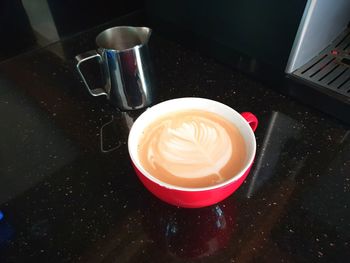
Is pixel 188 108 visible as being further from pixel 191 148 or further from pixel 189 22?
pixel 189 22

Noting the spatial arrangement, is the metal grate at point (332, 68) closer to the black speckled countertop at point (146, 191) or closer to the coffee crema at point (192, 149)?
the black speckled countertop at point (146, 191)

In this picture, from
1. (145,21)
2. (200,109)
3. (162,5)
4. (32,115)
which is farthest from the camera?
(145,21)

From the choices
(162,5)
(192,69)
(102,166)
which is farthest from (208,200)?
(162,5)

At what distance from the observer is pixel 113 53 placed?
0.50 meters

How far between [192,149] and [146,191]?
9 cm

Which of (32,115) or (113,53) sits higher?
(113,53)

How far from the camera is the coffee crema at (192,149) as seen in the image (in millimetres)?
384

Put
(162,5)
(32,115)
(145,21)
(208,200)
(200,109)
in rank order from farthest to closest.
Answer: (145,21) < (162,5) < (32,115) < (200,109) < (208,200)

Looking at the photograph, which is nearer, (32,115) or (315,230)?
(315,230)

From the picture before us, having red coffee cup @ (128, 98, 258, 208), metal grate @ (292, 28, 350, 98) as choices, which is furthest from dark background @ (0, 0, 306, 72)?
red coffee cup @ (128, 98, 258, 208)

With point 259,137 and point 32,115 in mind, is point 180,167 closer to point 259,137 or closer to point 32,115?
point 259,137

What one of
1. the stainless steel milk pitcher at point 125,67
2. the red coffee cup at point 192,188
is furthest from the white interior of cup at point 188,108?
the stainless steel milk pitcher at point 125,67

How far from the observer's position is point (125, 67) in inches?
20.2

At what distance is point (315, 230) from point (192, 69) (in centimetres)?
40
